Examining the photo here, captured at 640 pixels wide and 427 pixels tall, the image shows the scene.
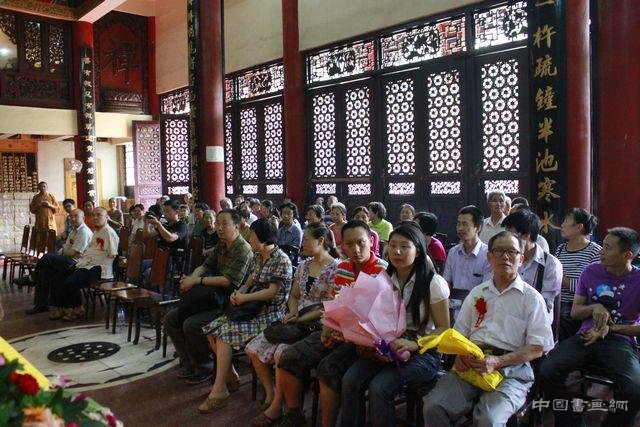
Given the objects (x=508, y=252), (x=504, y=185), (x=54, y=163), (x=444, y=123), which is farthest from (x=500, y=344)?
(x=54, y=163)

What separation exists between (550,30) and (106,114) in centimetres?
1020

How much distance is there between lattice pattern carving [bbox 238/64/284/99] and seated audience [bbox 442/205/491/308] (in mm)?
6558

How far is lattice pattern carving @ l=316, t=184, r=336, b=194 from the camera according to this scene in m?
8.44

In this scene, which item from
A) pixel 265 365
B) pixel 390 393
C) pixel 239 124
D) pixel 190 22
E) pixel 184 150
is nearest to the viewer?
pixel 390 393

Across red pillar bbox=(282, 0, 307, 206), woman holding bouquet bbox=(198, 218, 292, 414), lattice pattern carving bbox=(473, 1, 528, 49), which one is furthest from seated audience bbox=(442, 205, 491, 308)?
red pillar bbox=(282, 0, 307, 206)

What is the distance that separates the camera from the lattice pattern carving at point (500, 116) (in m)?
6.32

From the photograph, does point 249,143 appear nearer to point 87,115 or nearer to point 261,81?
point 261,81

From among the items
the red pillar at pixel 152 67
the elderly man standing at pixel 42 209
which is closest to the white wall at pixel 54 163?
the red pillar at pixel 152 67

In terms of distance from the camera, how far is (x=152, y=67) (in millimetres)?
12406

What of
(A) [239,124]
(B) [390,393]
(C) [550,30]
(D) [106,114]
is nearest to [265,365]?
(B) [390,393]

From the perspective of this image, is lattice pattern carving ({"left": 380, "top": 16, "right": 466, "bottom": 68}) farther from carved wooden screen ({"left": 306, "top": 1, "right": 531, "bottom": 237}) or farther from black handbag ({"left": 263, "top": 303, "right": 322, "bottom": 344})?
black handbag ({"left": 263, "top": 303, "right": 322, "bottom": 344})

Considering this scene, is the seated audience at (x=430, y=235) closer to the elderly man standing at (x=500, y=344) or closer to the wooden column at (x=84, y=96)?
the elderly man standing at (x=500, y=344)

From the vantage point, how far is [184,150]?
38.0 ft

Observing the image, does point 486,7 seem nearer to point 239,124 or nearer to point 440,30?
point 440,30
